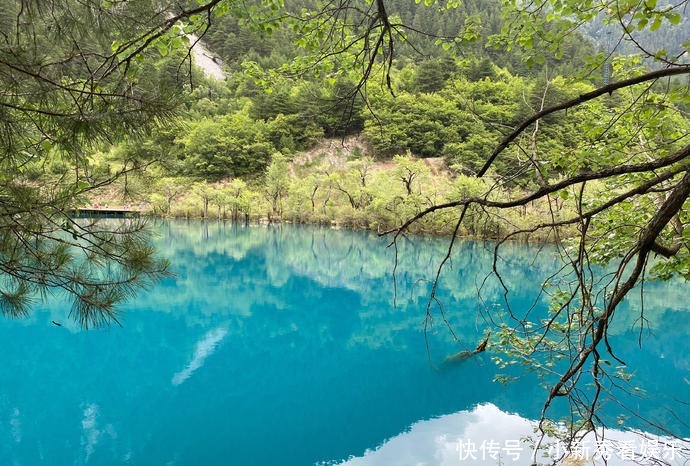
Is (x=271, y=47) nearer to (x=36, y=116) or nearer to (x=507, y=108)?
(x=507, y=108)

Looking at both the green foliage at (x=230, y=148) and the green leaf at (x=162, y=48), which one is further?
the green foliage at (x=230, y=148)

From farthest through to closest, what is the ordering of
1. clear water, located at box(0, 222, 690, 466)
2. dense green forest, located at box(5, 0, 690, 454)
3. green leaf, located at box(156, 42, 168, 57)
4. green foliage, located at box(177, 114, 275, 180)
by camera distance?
green foliage, located at box(177, 114, 275, 180) < clear water, located at box(0, 222, 690, 466) < green leaf, located at box(156, 42, 168, 57) < dense green forest, located at box(5, 0, 690, 454)

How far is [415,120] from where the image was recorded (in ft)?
125

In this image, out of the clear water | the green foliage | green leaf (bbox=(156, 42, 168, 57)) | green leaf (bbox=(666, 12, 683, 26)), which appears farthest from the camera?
the green foliage

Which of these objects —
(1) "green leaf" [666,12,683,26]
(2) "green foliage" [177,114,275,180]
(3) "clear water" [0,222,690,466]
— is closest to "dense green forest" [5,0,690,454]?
(1) "green leaf" [666,12,683,26]

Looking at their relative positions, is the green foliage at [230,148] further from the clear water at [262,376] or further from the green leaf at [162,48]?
the green leaf at [162,48]

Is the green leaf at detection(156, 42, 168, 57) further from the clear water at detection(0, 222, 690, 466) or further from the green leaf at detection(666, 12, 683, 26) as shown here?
the green leaf at detection(666, 12, 683, 26)

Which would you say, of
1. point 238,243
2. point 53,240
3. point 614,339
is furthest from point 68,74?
point 238,243

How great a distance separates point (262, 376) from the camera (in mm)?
7930

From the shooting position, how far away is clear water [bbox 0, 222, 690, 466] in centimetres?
563

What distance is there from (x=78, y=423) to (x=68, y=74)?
5.96 meters

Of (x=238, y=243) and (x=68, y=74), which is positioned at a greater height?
(x=238, y=243)

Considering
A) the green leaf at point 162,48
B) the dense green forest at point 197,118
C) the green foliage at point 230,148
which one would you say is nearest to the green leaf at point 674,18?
the dense green forest at point 197,118

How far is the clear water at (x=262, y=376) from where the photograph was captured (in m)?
5.63
